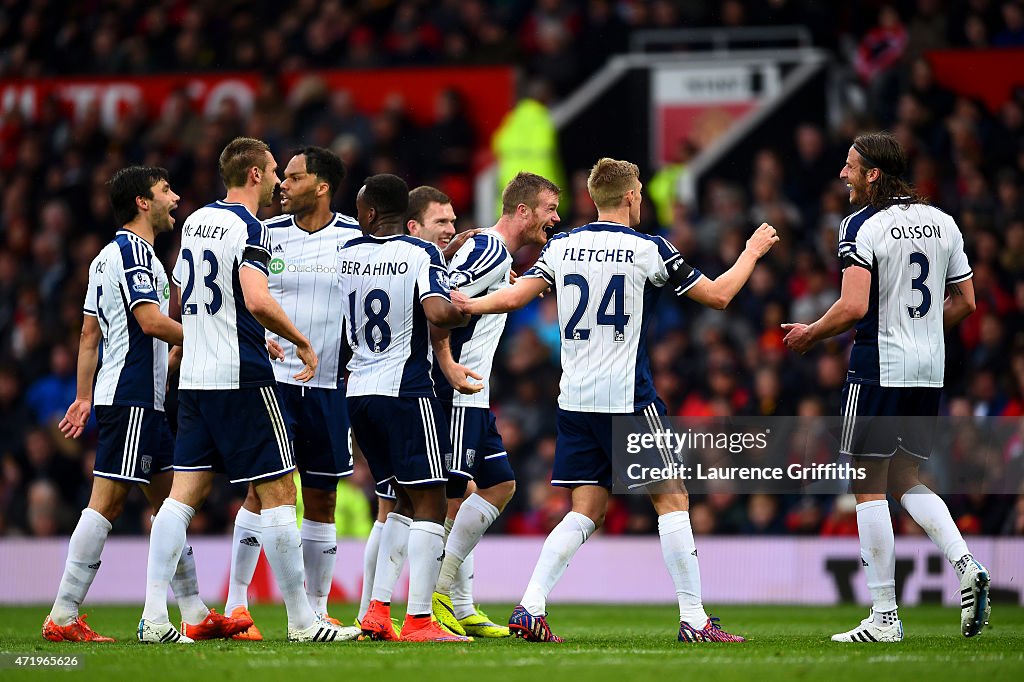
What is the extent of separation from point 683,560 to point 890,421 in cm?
137

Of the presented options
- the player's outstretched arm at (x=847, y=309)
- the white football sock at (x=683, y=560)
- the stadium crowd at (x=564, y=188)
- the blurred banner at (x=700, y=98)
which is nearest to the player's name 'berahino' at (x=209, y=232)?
the white football sock at (x=683, y=560)

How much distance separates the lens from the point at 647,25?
57.8 feet

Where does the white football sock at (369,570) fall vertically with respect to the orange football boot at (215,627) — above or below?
above

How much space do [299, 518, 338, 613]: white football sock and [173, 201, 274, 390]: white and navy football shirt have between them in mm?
1065

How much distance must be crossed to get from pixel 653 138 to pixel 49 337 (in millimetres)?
7597

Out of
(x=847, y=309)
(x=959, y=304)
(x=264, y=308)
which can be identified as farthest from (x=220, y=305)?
(x=959, y=304)

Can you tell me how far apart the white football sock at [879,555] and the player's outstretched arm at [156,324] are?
3891mm

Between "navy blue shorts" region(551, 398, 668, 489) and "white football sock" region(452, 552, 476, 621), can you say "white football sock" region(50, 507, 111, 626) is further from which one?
"navy blue shorts" region(551, 398, 668, 489)

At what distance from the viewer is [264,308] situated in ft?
24.0

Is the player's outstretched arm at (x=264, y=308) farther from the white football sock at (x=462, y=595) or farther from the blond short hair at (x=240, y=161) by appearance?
the white football sock at (x=462, y=595)

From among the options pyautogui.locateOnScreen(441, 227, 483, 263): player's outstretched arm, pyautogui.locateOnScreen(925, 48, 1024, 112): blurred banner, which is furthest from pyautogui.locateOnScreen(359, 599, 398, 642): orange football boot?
pyautogui.locateOnScreen(925, 48, 1024, 112): blurred banner

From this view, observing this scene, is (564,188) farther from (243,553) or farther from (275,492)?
(275,492)

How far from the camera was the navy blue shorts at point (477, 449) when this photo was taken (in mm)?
8289

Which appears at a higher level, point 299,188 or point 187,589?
point 299,188
